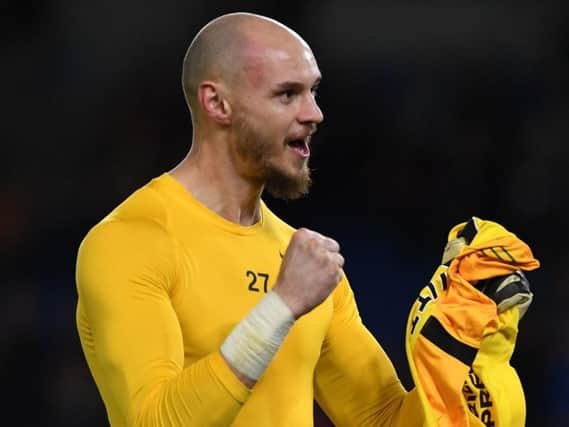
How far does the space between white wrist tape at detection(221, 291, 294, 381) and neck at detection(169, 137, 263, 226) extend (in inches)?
A: 18.3

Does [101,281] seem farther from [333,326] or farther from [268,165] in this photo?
[333,326]

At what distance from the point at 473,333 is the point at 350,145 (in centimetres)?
274

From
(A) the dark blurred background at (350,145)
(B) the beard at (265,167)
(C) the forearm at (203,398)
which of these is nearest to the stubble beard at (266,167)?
(B) the beard at (265,167)

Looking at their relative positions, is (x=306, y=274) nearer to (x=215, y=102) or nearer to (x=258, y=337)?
(x=258, y=337)

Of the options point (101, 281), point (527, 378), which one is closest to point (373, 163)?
point (527, 378)

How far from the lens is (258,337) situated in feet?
6.91

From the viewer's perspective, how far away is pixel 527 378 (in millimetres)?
4898

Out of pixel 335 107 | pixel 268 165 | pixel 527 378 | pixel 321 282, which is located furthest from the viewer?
pixel 335 107

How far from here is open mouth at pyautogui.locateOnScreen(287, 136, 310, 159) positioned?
8.32 ft

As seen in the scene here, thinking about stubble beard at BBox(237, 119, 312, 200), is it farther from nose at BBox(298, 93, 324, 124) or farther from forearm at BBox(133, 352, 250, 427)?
forearm at BBox(133, 352, 250, 427)

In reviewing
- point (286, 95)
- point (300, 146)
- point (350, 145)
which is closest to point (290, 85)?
point (286, 95)

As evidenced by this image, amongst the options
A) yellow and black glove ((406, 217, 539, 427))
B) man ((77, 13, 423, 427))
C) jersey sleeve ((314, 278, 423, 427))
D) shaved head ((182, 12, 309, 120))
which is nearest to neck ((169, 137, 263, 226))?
man ((77, 13, 423, 427))

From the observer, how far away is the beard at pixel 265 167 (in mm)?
2514

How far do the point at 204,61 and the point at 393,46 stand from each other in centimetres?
295
